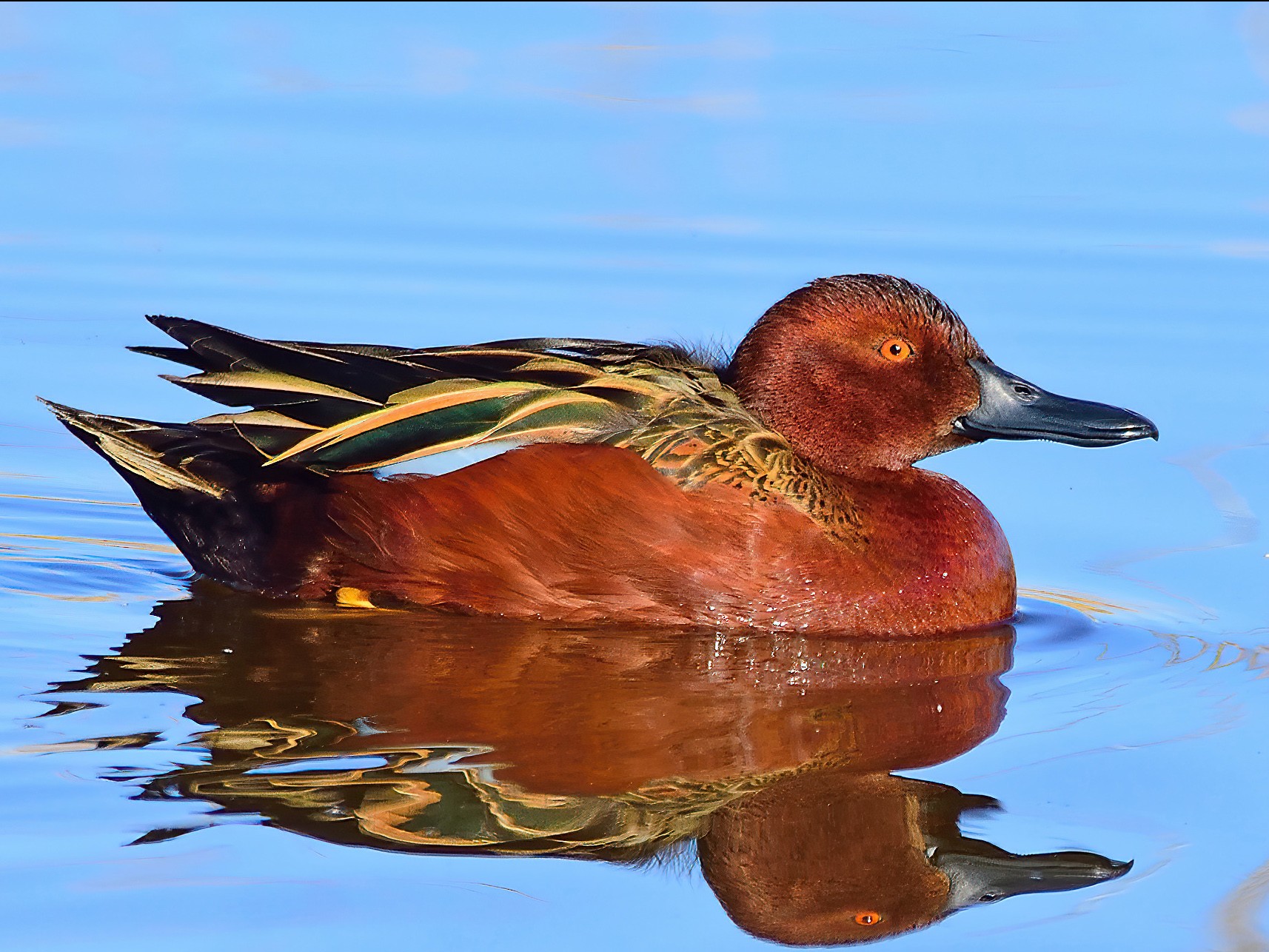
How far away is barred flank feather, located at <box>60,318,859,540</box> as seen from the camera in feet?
22.6

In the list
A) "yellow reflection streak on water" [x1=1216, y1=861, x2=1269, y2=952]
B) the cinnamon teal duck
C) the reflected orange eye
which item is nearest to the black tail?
the cinnamon teal duck

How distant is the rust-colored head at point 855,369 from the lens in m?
7.21

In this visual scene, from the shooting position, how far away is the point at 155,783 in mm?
5344

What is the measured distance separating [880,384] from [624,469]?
3.54 feet

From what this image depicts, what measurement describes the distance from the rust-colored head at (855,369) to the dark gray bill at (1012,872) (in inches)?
93.1

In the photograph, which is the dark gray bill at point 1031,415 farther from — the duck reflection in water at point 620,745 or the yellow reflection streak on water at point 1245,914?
the yellow reflection streak on water at point 1245,914

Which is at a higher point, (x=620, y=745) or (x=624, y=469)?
(x=624, y=469)

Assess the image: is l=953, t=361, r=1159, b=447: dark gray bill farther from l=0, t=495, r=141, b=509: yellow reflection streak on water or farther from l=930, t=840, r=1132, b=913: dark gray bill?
l=0, t=495, r=141, b=509: yellow reflection streak on water

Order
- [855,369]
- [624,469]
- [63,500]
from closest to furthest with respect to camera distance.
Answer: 1. [624,469]
2. [855,369]
3. [63,500]

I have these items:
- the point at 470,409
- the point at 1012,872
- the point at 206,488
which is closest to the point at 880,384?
the point at 470,409

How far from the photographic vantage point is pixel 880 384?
727 cm

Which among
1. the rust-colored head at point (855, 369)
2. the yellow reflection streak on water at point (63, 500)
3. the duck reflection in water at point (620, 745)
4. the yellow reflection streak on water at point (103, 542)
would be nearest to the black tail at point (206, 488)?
the duck reflection in water at point (620, 745)

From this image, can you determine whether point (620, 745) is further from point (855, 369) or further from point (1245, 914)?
point (855, 369)

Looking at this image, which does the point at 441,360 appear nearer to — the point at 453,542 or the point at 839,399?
the point at 453,542
